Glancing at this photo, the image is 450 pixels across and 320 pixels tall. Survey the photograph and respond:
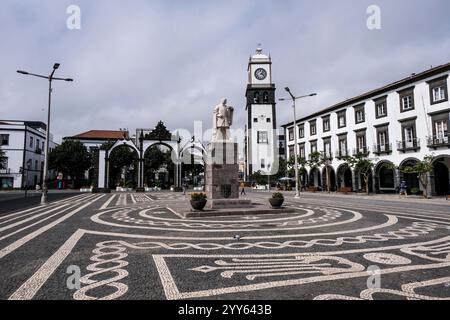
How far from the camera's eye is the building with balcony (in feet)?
80.7

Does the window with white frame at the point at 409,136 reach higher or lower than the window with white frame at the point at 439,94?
lower

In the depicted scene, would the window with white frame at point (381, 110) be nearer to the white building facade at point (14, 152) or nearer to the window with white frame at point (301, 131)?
the window with white frame at point (301, 131)

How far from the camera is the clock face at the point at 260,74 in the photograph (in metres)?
61.1

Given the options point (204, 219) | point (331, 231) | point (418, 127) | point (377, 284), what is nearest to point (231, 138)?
point (204, 219)

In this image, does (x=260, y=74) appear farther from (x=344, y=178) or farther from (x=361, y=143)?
(x=361, y=143)

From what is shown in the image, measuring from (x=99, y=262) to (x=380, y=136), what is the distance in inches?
1304

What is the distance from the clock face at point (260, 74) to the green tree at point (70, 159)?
135 feet

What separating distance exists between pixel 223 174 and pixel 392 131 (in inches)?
964

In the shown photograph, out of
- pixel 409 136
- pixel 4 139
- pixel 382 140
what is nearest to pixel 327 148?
pixel 382 140

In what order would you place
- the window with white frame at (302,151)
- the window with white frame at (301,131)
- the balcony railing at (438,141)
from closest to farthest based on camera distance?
the balcony railing at (438,141) → the window with white frame at (302,151) → the window with white frame at (301,131)

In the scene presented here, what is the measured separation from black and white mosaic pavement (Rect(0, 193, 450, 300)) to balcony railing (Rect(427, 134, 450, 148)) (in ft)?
66.6

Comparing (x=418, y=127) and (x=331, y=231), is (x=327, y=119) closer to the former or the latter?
(x=418, y=127)

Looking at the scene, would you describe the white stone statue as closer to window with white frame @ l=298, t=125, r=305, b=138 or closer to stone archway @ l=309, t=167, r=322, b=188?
stone archway @ l=309, t=167, r=322, b=188

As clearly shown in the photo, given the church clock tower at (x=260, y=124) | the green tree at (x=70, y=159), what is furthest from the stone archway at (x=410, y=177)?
the green tree at (x=70, y=159)
